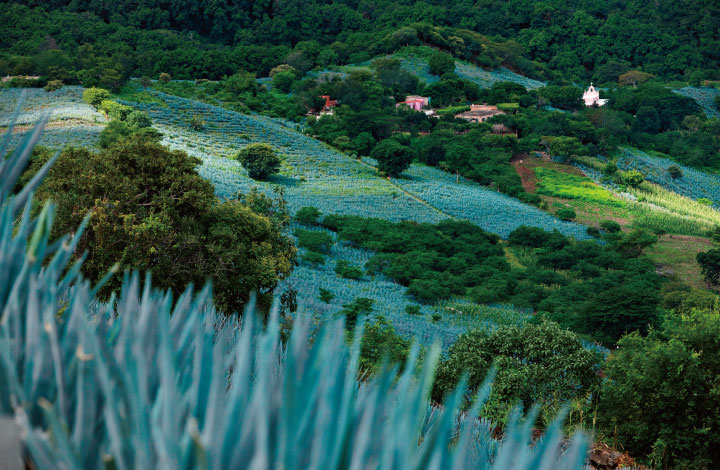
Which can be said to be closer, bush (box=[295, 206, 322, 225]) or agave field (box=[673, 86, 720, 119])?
bush (box=[295, 206, 322, 225])

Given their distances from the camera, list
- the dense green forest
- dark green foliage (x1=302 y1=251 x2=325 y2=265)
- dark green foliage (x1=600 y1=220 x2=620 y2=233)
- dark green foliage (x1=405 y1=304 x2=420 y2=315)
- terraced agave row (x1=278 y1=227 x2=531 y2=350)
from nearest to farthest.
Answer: the dense green forest
terraced agave row (x1=278 y1=227 x2=531 y2=350)
dark green foliage (x1=405 y1=304 x2=420 y2=315)
dark green foliage (x1=302 y1=251 x2=325 y2=265)
dark green foliage (x1=600 y1=220 x2=620 y2=233)

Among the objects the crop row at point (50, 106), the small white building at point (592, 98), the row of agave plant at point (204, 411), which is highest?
the small white building at point (592, 98)

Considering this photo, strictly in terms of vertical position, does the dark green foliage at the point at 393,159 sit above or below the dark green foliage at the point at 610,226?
above

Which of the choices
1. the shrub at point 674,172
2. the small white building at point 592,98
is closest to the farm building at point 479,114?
the small white building at point 592,98

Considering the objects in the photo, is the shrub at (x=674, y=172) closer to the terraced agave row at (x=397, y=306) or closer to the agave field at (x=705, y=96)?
the agave field at (x=705, y=96)

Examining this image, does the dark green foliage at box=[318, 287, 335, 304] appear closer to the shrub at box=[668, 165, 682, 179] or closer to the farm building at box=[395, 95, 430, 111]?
the shrub at box=[668, 165, 682, 179]

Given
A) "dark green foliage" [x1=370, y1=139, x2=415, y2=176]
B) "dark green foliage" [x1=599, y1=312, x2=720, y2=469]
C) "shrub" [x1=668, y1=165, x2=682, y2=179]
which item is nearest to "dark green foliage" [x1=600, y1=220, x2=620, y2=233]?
"dark green foliage" [x1=370, y1=139, x2=415, y2=176]

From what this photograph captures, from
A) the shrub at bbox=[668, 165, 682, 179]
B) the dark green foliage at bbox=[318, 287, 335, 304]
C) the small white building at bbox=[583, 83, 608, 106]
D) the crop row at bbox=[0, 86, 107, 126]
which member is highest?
the small white building at bbox=[583, 83, 608, 106]

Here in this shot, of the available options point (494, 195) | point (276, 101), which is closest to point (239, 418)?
point (494, 195)

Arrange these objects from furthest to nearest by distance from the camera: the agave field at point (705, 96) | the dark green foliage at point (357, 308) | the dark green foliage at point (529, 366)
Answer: the agave field at point (705, 96)
the dark green foliage at point (357, 308)
the dark green foliage at point (529, 366)
